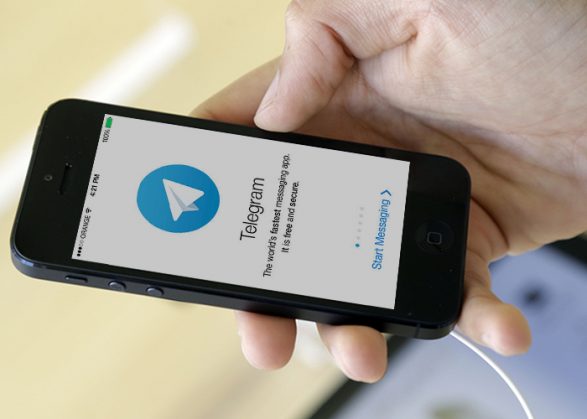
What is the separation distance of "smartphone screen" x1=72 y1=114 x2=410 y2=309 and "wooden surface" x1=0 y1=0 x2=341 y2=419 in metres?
0.25

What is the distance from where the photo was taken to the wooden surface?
0.75m

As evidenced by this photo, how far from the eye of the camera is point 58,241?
539 mm

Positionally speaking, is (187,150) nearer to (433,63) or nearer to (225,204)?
(225,204)

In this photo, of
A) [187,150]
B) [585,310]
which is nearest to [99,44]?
[187,150]

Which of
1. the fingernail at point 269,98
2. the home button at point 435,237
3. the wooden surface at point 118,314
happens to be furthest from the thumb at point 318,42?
the wooden surface at point 118,314

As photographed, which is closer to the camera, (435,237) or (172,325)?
(435,237)

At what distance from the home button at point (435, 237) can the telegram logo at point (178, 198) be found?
5.3 inches

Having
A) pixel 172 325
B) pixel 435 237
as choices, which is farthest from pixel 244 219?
pixel 172 325

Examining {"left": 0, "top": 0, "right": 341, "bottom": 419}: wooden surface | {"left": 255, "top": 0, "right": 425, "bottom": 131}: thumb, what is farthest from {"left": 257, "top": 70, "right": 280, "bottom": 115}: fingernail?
{"left": 0, "top": 0, "right": 341, "bottom": 419}: wooden surface

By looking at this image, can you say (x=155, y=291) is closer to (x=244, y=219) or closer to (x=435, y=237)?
(x=244, y=219)

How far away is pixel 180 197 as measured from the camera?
56 centimetres

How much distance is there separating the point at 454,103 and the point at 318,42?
11 cm

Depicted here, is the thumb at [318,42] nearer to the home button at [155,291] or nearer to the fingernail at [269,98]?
the fingernail at [269,98]

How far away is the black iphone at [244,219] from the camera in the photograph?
0.53 m
